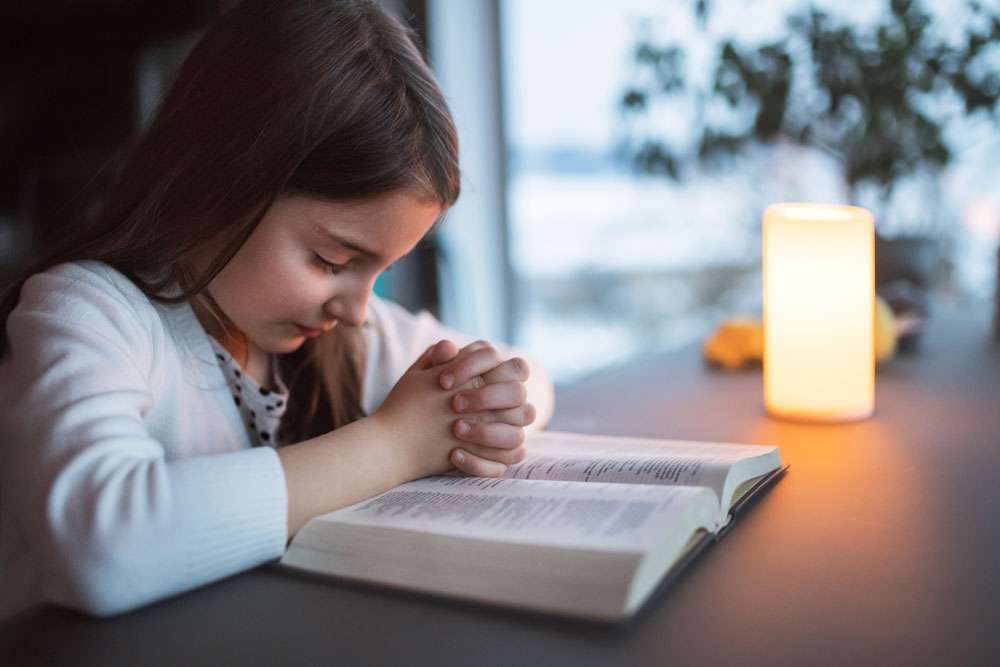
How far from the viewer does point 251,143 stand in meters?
0.70

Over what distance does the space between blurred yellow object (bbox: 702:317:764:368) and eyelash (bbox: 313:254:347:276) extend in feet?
2.38

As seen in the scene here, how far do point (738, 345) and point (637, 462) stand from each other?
27.6 inches

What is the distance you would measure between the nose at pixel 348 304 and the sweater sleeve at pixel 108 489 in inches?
8.9

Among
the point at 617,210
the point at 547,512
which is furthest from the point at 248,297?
the point at 617,210

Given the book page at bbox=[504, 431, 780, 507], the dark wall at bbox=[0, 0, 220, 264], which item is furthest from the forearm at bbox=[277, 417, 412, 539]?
the dark wall at bbox=[0, 0, 220, 264]

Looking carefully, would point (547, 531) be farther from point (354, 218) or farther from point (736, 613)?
point (354, 218)

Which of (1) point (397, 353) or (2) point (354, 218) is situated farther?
(1) point (397, 353)

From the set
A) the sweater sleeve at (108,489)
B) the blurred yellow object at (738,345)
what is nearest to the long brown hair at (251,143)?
the sweater sleeve at (108,489)

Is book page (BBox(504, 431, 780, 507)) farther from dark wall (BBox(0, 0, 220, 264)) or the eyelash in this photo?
dark wall (BBox(0, 0, 220, 264))

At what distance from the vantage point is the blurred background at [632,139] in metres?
1.40

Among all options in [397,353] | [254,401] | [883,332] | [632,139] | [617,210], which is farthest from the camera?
[617,210]

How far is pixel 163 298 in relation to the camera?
0.74 metres

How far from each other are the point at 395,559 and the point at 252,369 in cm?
47

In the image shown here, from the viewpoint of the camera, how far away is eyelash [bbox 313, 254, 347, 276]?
76 cm
